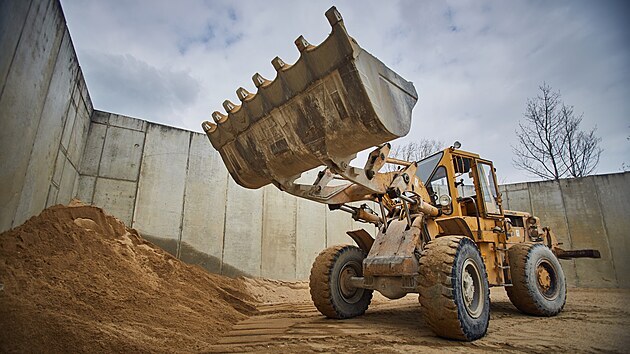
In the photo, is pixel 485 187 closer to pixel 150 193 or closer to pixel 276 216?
pixel 276 216

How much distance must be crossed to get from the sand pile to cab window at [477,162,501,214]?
4.39 meters

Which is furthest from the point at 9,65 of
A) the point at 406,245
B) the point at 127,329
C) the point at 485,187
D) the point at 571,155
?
the point at 571,155

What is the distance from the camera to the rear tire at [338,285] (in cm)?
492

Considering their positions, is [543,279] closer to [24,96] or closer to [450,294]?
[450,294]

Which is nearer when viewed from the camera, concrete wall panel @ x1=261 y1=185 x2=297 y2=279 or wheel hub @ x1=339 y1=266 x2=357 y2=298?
wheel hub @ x1=339 y1=266 x2=357 y2=298

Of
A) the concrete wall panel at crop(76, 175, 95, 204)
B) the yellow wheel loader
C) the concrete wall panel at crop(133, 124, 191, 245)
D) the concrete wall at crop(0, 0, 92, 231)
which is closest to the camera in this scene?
the concrete wall at crop(0, 0, 92, 231)

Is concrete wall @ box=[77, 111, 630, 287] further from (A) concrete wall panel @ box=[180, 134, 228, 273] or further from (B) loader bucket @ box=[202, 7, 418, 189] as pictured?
(B) loader bucket @ box=[202, 7, 418, 189]

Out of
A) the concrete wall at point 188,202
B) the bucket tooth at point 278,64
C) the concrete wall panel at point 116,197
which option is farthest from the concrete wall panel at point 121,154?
the bucket tooth at point 278,64

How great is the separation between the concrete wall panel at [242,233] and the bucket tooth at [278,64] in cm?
529

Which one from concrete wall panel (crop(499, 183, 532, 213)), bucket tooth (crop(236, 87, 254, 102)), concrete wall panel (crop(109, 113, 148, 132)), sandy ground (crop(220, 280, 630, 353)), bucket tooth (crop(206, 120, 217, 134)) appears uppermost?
concrete wall panel (crop(109, 113, 148, 132))

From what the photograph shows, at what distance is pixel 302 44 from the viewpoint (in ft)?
10.7

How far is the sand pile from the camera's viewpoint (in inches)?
107

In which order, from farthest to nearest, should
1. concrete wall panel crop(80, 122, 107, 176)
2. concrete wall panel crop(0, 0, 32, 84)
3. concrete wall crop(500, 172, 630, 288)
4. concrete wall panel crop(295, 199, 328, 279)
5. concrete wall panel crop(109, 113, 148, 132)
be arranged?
concrete wall crop(500, 172, 630, 288) → concrete wall panel crop(295, 199, 328, 279) → concrete wall panel crop(109, 113, 148, 132) → concrete wall panel crop(80, 122, 107, 176) → concrete wall panel crop(0, 0, 32, 84)

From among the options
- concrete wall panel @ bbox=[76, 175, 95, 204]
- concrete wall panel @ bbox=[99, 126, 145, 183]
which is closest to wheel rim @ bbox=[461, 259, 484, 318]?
concrete wall panel @ bbox=[99, 126, 145, 183]
